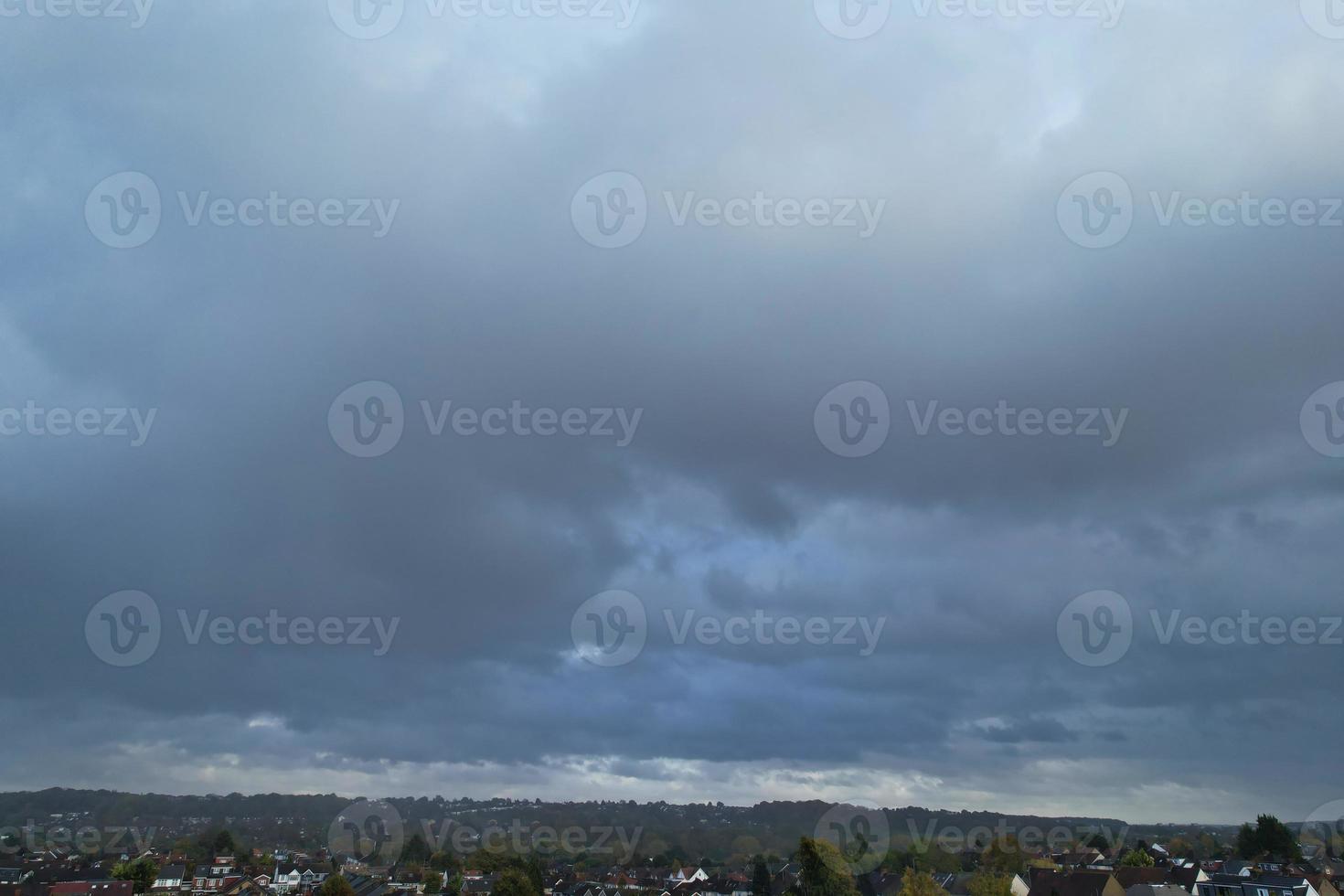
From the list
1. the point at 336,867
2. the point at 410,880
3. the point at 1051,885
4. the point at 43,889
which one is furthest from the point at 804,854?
the point at 336,867

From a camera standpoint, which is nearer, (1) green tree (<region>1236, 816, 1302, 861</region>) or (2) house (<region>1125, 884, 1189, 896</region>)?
(2) house (<region>1125, 884, 1189, 896</region>)

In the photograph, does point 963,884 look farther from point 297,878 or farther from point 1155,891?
point 297,878

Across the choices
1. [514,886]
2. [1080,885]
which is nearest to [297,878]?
[514,886]

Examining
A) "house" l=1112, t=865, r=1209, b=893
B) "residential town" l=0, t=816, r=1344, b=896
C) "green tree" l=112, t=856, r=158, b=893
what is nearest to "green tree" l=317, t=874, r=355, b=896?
"residential town" l=0, t=816, r=1344, b=896

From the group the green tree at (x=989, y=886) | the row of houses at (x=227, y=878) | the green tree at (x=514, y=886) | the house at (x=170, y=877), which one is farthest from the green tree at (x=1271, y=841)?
the house at (x=170, y=877)

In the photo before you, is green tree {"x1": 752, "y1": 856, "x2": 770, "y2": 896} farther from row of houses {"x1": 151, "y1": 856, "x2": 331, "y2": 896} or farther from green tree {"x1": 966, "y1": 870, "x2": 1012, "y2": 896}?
row of houses {"x1": 151, "y1": 856, "x2": 331, "y2": 896}

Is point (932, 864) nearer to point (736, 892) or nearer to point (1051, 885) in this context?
point (736, 892)
